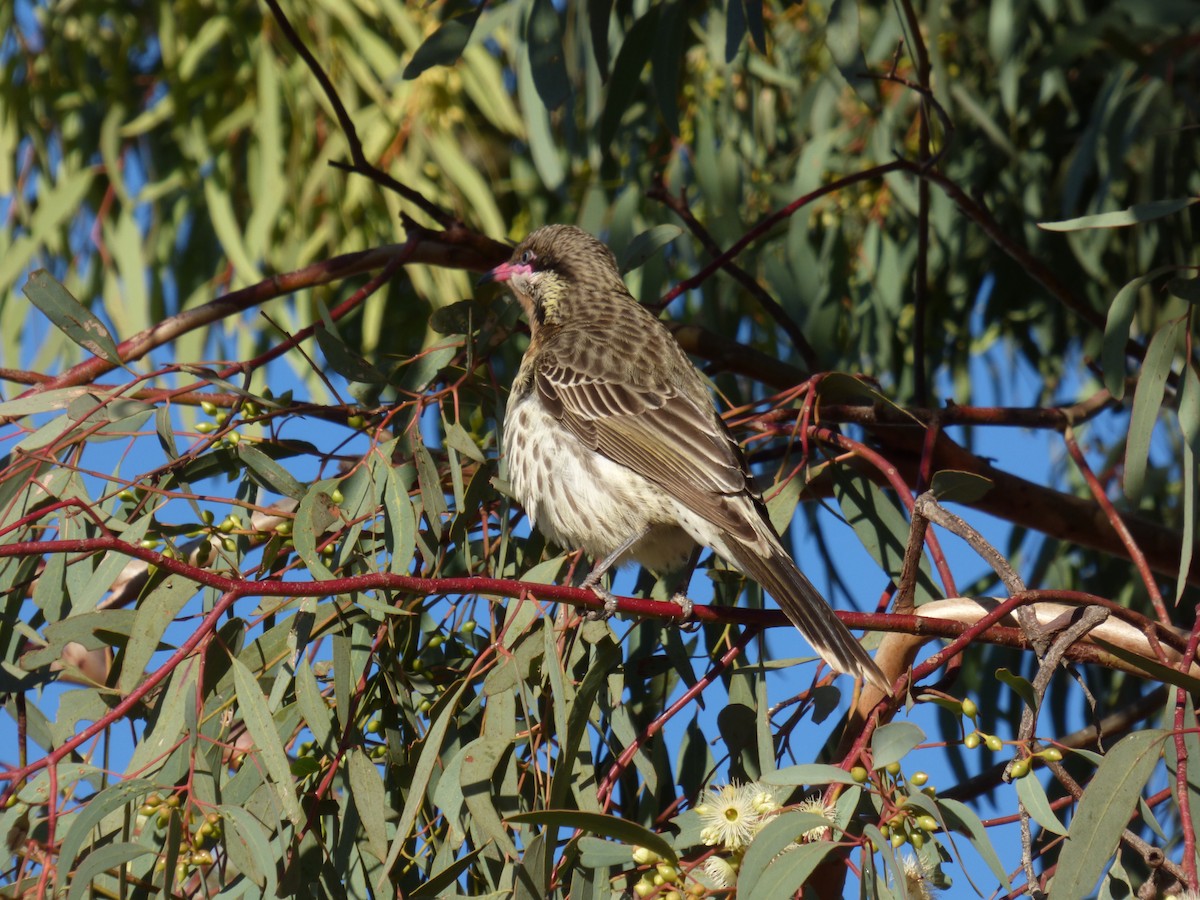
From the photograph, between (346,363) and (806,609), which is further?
(346,363)

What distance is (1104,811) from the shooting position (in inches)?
77.5

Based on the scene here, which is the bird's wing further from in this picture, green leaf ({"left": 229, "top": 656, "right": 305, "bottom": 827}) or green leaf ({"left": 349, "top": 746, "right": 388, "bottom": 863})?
green leaf ({"left": 229, "top": 656, "right": 305, "bottom": 827})

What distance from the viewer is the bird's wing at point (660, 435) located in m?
2.79

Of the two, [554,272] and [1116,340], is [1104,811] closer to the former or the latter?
[1116,340]

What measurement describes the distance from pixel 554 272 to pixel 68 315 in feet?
4.77

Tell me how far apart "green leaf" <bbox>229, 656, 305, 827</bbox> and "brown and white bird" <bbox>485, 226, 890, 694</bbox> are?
887mm

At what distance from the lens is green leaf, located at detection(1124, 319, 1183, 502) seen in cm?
245

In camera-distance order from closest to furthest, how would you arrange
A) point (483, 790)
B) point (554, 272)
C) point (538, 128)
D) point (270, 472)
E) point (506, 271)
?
point (483, 790) < point (270, 472) < point (506, 271) < point (554, 272) < point (538, 128)

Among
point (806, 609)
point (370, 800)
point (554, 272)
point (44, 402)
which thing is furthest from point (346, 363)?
point (554, 272)

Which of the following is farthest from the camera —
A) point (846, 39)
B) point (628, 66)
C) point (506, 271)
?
point (506, 271)

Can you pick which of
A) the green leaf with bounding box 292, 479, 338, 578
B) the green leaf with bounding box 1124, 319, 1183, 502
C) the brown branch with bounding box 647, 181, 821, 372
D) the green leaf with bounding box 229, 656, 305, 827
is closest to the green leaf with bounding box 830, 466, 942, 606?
the brown branch with bounding box 647, 181, 821, 372

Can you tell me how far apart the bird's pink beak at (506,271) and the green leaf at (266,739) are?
5.45 feet

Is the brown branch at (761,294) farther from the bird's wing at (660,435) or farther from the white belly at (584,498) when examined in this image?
the white belly at (584,498)

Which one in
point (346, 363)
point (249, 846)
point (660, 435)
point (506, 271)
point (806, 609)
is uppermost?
point (506, 271)
